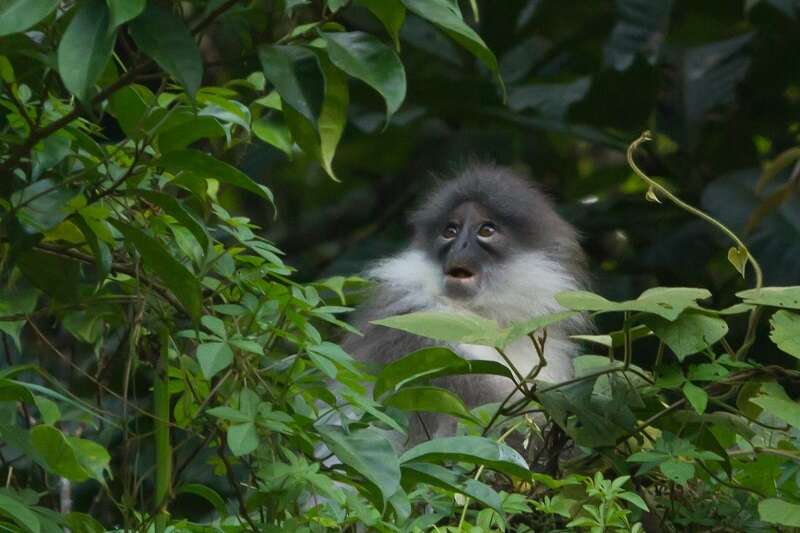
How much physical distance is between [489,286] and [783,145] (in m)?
1.96

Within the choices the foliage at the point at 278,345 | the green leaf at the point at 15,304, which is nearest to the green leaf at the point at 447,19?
the foliage at the point at 278,345

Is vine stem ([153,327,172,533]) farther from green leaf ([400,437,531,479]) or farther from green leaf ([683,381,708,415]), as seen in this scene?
green leaf ([683,381,708,415])

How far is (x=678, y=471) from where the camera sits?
229 centimetres

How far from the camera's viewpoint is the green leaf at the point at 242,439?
2102mm

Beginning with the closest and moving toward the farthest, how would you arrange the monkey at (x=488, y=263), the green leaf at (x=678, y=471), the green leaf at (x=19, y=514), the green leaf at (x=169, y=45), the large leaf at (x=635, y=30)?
the green leaf at (x=169, y=45), the green leaf at (x=19, y=514), the green leaf at (x=678, y=471), the monkey at (x=488, y=263), the large leaf at (x=635, y=30)

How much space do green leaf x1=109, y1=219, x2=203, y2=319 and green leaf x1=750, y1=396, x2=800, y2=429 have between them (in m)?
0.86

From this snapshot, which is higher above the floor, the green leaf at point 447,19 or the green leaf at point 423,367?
the green leaf at point 447,19

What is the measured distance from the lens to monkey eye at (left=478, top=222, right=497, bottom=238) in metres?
4.75

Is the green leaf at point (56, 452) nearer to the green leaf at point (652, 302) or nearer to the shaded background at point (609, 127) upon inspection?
the green leaf at point (652, 302)

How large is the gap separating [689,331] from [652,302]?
0.07 m

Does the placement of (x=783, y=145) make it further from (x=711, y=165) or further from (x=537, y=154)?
(x=537, y=154)

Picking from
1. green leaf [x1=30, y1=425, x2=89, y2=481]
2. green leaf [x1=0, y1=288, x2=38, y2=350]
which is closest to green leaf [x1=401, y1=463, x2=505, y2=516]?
green leaf [x1=30, y1=425, x2=89, y2=481]

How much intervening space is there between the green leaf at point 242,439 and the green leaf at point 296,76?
0.45 m

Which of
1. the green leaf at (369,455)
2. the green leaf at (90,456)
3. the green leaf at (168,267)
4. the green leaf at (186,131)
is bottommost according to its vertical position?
the green leaf at (369,455)
